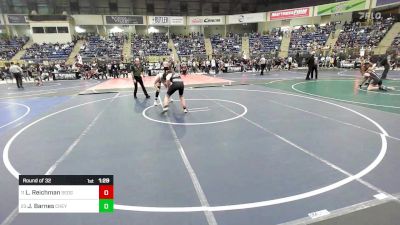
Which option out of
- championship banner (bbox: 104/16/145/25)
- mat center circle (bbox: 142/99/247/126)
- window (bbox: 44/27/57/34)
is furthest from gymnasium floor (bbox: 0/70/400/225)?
championship banner (bbox: 104/16/145/25)

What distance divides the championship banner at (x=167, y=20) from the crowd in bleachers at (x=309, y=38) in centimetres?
1683

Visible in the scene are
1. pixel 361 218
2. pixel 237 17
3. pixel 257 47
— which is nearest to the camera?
pixel 361 218

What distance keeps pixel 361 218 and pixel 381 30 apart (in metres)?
34.8

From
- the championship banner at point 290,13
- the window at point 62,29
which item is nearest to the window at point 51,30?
the window at point 62,29

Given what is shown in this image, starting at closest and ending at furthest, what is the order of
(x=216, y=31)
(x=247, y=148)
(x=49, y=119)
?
(x=247, y=148) < (x=49, y=119) < (x=216, y=31)

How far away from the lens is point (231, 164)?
4.68m

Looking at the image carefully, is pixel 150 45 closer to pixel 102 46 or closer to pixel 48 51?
pixel 102 46

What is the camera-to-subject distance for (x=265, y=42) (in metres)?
38.1

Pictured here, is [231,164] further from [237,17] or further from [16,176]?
[237,17]

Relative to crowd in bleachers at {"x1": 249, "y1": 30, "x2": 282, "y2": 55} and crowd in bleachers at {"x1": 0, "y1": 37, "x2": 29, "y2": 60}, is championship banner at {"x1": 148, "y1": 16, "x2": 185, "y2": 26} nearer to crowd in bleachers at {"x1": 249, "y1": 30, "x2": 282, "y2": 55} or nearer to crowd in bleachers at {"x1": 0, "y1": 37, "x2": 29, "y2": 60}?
crowd in bleachers at {"x1": 249, "y1": 30, "x2": 282, "y2": 55}

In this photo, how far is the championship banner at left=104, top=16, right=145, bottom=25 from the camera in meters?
40.2

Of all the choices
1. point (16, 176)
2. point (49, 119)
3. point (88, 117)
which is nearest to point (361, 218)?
point (16, 176)

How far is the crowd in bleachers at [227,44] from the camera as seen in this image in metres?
37.7

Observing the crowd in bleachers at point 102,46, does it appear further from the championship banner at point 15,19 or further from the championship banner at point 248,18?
the championship banner at point 248,18
